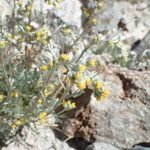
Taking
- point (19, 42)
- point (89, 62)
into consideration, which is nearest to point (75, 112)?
point (19, 42)

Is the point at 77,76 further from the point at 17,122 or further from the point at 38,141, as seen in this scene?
the point at 38,141

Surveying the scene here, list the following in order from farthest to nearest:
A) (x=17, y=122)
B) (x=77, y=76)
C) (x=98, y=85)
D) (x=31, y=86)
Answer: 1. (x=31, y=86)
2. (x=17, y=122)
3. (x=98, y=85)
4. (x=77, y=76)

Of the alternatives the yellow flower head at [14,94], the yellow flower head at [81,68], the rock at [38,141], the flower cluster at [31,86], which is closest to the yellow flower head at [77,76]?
the yellow flower head at [81,68]

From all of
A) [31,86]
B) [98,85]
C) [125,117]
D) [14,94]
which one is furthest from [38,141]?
[98,85]

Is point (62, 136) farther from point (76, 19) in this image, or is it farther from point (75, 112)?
point (76, 19)

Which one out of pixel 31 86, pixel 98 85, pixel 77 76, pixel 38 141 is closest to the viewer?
pixel 77 76
